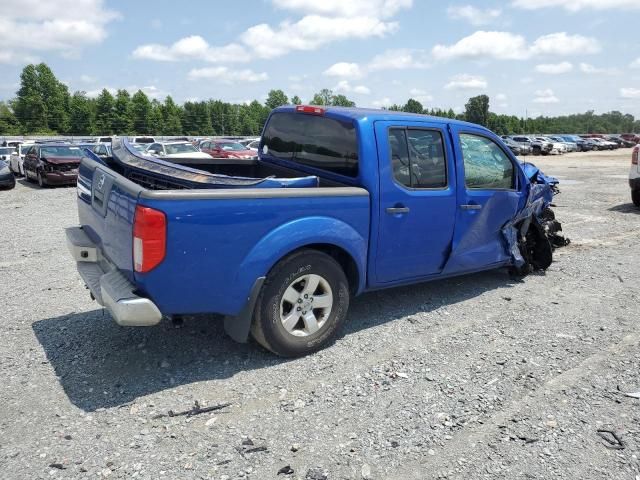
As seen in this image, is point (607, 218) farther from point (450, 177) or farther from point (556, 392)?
point (556, 392)

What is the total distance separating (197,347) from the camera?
4.26m

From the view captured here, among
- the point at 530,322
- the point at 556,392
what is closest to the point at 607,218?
the point at 530,322

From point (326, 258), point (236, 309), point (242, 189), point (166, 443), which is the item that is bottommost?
point (166, 443)

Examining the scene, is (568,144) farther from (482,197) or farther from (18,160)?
(482,197)

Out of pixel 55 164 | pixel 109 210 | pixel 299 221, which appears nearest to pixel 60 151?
pixel 55 164

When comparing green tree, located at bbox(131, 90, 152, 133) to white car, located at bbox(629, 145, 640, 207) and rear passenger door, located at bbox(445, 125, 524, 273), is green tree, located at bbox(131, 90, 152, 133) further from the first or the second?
rear passenger door, located at bbox(445, 125, 524, 273)

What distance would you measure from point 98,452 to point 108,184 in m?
1.83

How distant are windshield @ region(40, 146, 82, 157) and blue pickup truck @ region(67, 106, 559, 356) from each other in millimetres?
14904

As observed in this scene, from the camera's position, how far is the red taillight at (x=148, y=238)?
321cm

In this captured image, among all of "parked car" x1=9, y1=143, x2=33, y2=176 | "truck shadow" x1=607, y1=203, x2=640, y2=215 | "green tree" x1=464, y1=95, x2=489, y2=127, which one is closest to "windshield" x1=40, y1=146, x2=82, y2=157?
"parked car" x1=9, y1=143, x2=33, y2=176

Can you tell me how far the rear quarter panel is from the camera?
333cm

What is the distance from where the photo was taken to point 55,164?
1752cm

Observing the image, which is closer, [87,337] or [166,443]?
[166,443]

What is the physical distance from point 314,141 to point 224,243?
1804mm
